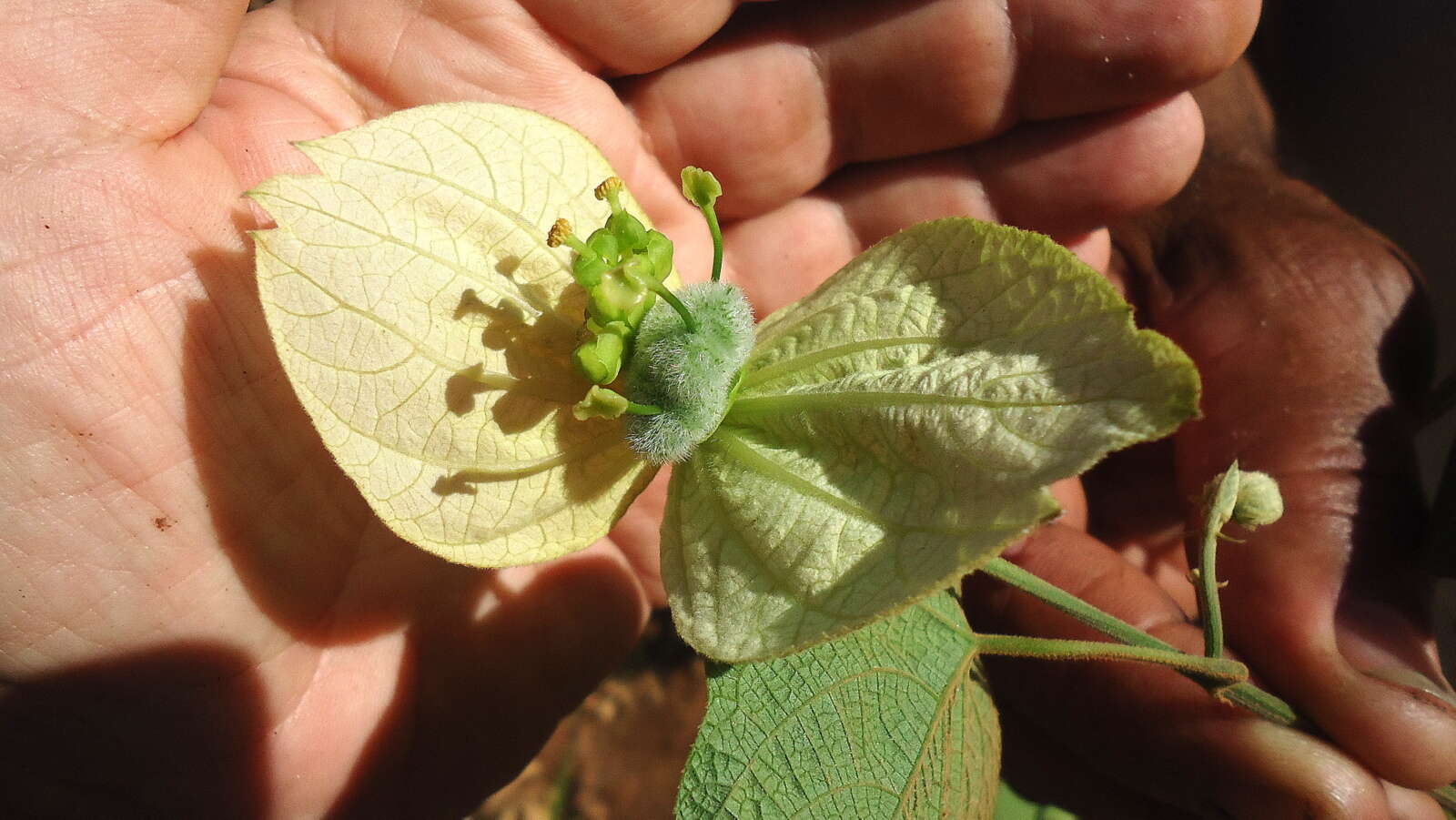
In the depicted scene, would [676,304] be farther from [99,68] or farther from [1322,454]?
[1322,454]

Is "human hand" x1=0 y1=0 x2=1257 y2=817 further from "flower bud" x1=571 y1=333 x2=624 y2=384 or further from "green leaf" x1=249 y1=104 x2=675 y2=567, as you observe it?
"flower bud" x1=571 y1=333 x2=624 y2=384

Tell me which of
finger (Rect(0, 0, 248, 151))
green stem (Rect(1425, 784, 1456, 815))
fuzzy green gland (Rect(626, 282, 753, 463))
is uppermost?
finger (Rect(0, 0, 248, 151))

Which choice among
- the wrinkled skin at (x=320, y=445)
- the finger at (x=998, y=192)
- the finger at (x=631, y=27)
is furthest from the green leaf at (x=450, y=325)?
the finger at (x=998, y=192)

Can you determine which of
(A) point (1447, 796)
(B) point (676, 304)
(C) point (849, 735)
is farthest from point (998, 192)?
(A) point (1447, 796)

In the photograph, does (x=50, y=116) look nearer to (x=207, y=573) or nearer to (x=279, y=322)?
(x=279, y=322)

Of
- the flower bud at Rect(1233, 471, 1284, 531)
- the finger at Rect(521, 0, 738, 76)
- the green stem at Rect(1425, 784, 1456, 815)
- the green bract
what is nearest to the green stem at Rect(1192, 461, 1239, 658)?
the flower bud at Rect(1233, 471, 1284, 531)

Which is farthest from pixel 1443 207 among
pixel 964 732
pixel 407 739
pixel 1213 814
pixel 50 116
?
pixel 50 116
